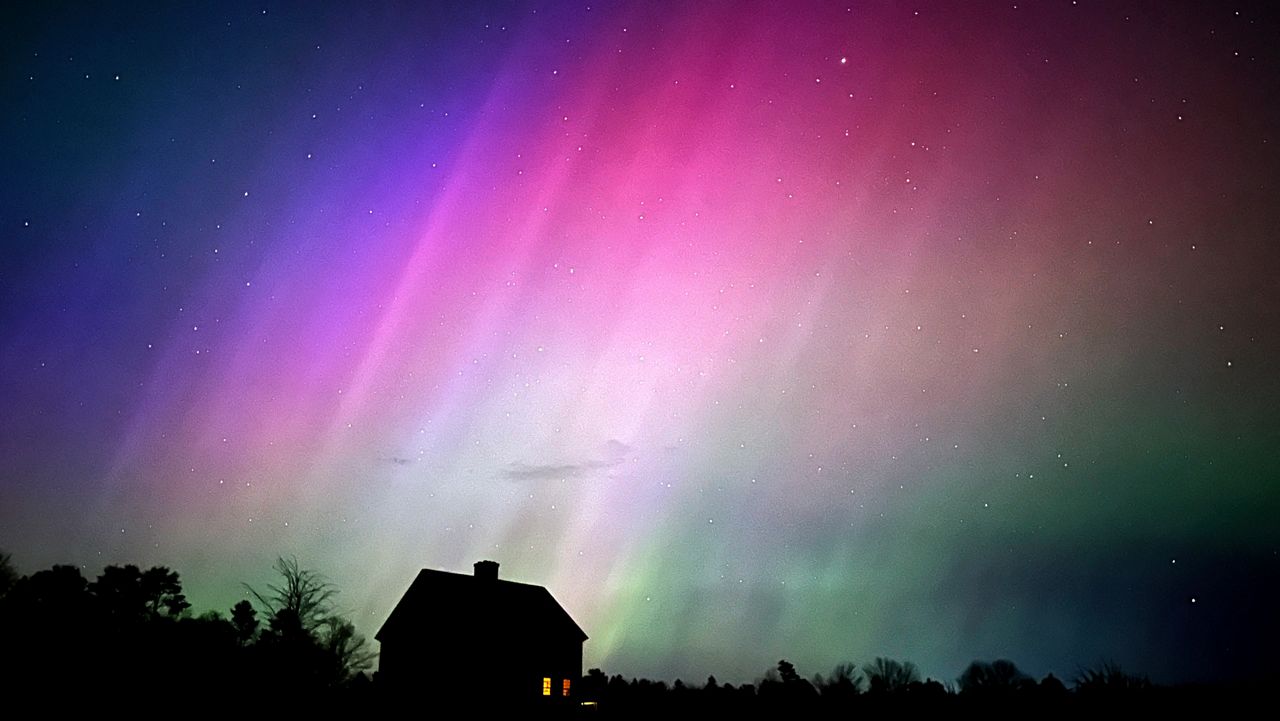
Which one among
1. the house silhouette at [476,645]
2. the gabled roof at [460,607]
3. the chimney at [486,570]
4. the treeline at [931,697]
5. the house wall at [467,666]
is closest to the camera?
the treeline at [931,697]

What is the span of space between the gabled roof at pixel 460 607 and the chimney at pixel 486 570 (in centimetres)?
22

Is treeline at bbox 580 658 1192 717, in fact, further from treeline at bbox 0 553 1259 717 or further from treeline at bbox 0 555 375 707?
treeline at bbox 0 555 375 707

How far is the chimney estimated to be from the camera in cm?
4678

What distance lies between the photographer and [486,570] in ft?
154

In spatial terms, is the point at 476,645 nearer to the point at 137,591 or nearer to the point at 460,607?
the point at 460,607

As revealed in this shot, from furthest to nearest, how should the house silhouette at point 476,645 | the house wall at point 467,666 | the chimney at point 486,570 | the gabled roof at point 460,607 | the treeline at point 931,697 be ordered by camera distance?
the chimney at point 486,570 → the gabled roof at point 460,607 → the house silhouette at point 476,645 → the house wall at point 467,666 → the treeline at point 931,697

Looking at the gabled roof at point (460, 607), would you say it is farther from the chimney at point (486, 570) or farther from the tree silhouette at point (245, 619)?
the tree silhouette at point (245, 619)

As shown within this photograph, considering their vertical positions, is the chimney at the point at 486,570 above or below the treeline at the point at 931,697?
above

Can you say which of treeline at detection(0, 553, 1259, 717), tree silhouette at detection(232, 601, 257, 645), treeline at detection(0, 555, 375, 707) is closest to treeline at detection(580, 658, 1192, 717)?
treeline at detection(0, 553, 1259, 717)

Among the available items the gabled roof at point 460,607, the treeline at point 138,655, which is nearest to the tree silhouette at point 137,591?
the treeline at point 138,655

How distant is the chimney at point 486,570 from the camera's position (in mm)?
46781

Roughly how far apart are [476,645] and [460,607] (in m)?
2.30

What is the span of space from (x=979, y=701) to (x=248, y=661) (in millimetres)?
25916

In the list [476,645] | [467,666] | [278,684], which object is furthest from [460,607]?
[278,684]
